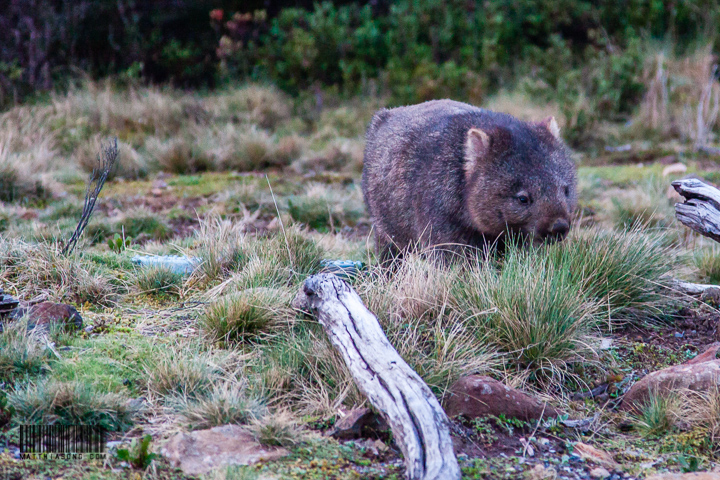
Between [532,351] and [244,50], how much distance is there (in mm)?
11234

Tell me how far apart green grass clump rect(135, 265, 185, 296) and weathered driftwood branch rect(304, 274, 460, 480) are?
1210 millimetres

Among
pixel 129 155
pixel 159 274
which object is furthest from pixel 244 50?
pixel 159 274

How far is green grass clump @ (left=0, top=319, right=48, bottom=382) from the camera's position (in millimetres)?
3639

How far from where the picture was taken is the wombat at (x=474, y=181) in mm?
4793

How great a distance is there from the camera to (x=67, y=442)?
318 cm

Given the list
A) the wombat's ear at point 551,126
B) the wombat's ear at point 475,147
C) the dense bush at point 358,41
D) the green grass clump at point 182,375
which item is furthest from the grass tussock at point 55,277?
the dense bush at point 358,41

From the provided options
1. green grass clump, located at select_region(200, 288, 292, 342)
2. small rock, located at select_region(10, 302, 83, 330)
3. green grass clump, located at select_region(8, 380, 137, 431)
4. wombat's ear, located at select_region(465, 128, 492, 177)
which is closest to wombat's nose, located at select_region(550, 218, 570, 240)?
wombat's ear, located at select_region(465, 128, 492, 177)

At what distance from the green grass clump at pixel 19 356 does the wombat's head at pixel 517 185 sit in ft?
9.13

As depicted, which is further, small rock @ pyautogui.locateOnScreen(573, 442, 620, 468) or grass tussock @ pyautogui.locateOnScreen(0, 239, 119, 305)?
grass tussock @ pyautogui.locateOnScreen(0, 239, 119, 305)

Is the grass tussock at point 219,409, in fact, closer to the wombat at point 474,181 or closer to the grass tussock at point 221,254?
the grass tussock at point 221,254

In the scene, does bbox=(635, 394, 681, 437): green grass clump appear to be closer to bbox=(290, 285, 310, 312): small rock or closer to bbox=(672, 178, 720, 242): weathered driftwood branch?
bbox=(672, 178, 720, 242): weathered driftwood branch

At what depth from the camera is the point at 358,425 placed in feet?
11.1

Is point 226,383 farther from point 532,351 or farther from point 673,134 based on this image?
point 673,134

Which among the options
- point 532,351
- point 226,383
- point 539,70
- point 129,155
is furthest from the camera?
point 539,70
